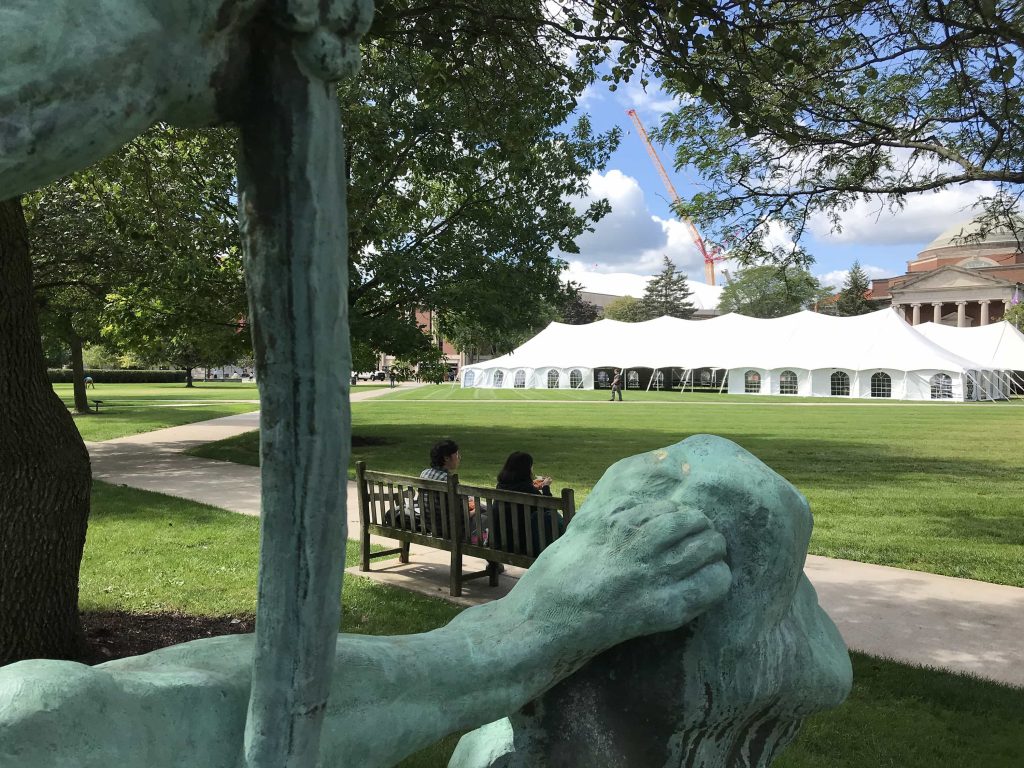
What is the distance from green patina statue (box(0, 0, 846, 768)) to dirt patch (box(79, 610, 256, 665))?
4322 millimetres

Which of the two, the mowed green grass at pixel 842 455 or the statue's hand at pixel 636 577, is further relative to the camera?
the mowed green grass at pixel 842 455

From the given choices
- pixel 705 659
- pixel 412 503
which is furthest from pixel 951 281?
pixel 705 659

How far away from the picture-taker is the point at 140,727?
92 cm

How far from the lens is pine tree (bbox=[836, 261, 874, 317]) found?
7275 centimetres

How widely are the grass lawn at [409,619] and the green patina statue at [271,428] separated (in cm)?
313

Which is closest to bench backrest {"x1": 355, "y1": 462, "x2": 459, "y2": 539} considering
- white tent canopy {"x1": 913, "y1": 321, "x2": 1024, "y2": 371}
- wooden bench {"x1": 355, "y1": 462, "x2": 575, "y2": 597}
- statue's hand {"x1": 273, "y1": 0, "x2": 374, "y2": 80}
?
wooden bench {"x1": 355, "y1": 462, "x2": 575, "y2": 597}

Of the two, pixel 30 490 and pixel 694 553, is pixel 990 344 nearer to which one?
pixel 30 490

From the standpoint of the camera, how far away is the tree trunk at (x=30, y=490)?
422 centimetres

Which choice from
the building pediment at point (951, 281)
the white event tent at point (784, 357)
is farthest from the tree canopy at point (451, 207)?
the building pediment at point (951, 281)

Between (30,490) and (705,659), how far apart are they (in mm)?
4169

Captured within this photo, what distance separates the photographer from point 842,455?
15078 mm

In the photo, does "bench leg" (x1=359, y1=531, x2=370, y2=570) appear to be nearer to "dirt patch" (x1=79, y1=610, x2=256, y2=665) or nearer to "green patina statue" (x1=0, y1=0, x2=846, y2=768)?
"dirt patch" (x1=79, y1=610, x2=256, y2=665)

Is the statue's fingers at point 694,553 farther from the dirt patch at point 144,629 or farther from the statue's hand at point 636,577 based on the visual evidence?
the dirt patch at point 144,629

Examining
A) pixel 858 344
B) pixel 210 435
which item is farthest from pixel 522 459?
pixel 858 344
